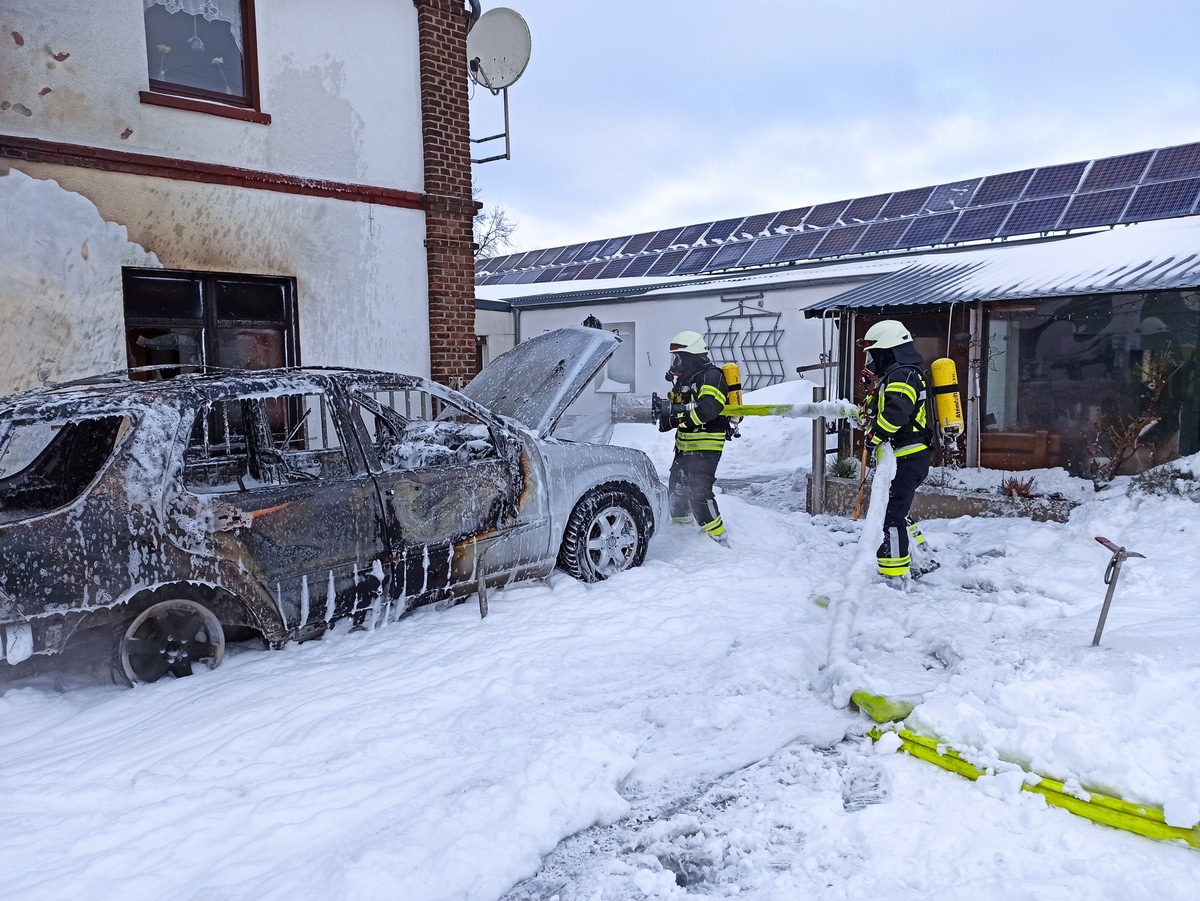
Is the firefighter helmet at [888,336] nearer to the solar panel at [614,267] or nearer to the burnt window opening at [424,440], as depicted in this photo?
the burnt window opening at [424,440]

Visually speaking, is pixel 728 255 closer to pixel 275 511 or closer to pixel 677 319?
pixel 677 319

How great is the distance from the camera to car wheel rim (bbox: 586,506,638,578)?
579 cm

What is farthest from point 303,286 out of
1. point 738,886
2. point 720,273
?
point 720,273

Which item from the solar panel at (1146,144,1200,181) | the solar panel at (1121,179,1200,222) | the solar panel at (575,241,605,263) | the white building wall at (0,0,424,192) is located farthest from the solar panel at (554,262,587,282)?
the white building wall at (0,0,424,192)

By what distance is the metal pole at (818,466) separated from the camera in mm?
9125

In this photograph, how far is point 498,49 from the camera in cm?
944

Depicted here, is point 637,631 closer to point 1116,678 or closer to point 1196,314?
point 1116,678

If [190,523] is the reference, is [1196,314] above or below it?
above

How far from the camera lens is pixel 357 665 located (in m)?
4.25

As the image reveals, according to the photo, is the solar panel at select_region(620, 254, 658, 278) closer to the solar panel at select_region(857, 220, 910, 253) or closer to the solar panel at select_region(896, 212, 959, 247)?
the solar panel at select_region(857, 220, 910, 253)

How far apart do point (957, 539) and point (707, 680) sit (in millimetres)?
4162

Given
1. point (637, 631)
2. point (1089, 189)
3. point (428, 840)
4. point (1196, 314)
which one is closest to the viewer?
point (428, 840)

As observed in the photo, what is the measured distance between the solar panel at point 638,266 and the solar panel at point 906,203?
554 cm

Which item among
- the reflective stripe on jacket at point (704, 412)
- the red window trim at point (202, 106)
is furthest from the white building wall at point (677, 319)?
the red window trim at point (202, 106)
